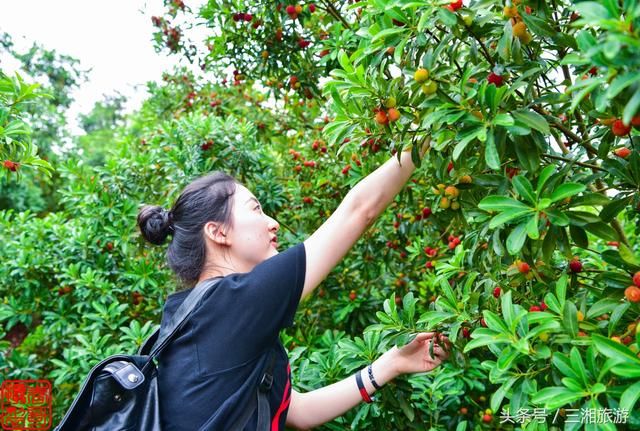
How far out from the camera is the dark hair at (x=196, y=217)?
1772mm

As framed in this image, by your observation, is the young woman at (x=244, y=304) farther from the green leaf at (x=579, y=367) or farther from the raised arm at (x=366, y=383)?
the green leaf at (x=579, y=367)

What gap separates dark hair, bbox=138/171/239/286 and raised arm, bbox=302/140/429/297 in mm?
333

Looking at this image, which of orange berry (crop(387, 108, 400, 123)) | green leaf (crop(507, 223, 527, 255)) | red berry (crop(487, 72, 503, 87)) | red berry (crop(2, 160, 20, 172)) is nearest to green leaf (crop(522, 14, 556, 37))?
red berry (crop(487, 72, 503, 87))

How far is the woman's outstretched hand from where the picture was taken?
67.6 inches

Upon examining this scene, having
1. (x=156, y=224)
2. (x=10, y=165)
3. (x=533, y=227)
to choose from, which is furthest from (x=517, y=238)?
(x=10, y=165)

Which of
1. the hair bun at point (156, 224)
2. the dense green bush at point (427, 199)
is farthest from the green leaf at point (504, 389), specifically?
the hair bun at point (156, 224)

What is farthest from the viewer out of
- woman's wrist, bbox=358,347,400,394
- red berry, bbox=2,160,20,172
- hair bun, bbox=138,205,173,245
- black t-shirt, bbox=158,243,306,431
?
red berry, bbox=2,160,20,172

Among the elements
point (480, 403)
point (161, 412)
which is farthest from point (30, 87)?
point (480, 403)

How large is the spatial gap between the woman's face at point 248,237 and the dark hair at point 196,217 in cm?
3

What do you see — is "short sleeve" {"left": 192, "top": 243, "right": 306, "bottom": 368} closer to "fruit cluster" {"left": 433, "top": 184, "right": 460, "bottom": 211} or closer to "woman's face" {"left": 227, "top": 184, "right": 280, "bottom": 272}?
"woman's face" {"left": 227, "top": 184, "right": 280, "bottom": 272}

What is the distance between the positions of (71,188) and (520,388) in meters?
3.10

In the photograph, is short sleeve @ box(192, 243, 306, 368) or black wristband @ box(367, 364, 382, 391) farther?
black wristband @ box(367, 364, 382, 391)

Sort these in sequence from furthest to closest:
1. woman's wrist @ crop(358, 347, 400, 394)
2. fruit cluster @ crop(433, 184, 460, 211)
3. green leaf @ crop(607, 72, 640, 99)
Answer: woman's wrist @ crop(358, 347, 400, 394) → fruit cluster @ crop(433, 184, 460, 211) → green leaf @ crop(607, 72, 640, 99)

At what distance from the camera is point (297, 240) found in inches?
123
